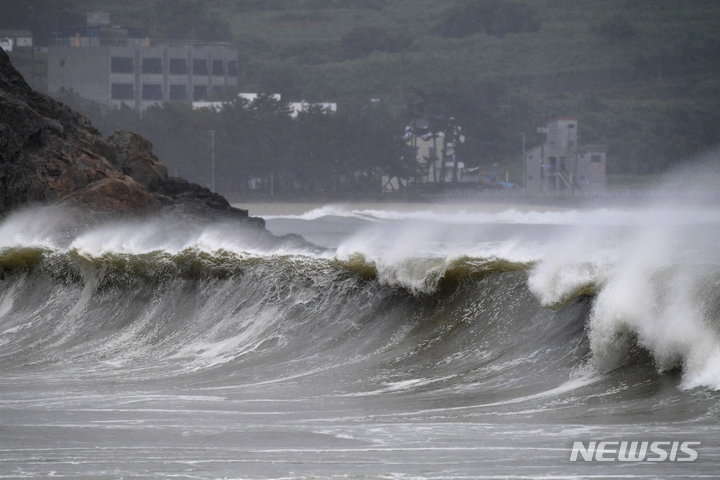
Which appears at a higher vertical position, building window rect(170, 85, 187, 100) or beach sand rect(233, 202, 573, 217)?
building window rect(170, 85, 187, 100)

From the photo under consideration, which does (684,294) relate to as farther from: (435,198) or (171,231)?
(435,198)

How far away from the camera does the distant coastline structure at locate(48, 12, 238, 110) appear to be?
147m

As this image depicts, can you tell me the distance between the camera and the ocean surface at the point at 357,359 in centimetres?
848

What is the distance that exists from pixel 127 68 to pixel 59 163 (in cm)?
12401

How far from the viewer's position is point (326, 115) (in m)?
121

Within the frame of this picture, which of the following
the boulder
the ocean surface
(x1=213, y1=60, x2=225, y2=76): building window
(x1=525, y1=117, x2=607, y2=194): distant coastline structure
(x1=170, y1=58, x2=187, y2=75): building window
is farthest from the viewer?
(x1=213, y1=60, x2=225, y2=76): building window

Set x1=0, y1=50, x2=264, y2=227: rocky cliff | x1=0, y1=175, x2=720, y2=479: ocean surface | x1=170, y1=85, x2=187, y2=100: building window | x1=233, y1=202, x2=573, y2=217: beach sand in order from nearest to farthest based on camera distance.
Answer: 1. x1=0, y1=175, x2=720, y2=479: ocean surface
2. x1=0, y1=50, x2=264, y2=227: rocky cliff
3. x1=233, y1=202, x2=573, y2=217: beach sand
4. x1=170, y1=85, x2=187, y2=100: building window

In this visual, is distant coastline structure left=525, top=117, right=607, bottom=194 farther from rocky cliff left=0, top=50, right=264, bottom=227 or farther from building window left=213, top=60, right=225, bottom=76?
rocky cliff left=0, top=50, right=264, bottom=227

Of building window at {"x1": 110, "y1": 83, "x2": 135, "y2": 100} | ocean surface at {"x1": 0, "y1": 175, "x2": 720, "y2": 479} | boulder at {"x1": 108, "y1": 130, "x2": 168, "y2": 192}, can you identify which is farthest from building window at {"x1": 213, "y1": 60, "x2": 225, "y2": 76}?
ocean surface at {"x1": 0, "y1": 175, "x2": 720, "y2": 479}

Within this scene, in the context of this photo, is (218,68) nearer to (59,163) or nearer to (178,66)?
(178,66)

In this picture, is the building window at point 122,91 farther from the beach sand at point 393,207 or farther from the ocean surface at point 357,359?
the ocean surface at point 357,359

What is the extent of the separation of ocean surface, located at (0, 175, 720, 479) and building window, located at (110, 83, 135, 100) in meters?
131

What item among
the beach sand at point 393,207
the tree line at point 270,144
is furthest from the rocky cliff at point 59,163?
the tree line at point 270,144

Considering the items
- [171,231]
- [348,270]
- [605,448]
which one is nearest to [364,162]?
[171,231]
